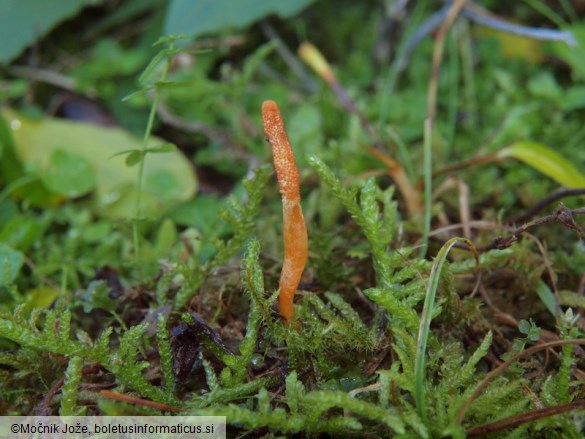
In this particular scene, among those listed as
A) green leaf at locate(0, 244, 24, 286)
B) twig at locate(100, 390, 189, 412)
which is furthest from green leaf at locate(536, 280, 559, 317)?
A: green leaf at locate(0, 244, 24, 286)

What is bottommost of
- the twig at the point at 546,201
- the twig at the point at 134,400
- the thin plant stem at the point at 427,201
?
the twig at the point at 546,201

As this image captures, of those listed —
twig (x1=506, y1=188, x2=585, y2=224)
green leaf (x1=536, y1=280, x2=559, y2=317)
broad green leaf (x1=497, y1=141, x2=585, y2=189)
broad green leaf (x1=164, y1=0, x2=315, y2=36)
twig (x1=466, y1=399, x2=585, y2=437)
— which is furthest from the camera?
broad green leaf (x1=164, y1=0, x2=315, y2=36)

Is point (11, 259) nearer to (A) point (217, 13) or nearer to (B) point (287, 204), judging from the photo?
(B) point (287, 204)

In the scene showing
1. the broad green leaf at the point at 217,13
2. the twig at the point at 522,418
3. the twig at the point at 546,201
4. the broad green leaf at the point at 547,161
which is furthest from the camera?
the broad green leaf at the point at 217,13

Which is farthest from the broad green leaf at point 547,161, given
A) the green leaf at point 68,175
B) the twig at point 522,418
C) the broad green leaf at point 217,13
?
the green leaf at point 68,175

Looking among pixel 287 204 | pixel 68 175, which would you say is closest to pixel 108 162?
pixel 68 175

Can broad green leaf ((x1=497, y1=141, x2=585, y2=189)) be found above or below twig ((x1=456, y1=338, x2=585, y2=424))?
below

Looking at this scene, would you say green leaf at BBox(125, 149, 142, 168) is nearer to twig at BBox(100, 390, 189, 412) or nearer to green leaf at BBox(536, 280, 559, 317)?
twig at BBox(100, 390, 189, 412)

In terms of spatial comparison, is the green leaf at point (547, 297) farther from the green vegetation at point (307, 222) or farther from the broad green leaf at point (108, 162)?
the broad green leaf at point (108, 162)
